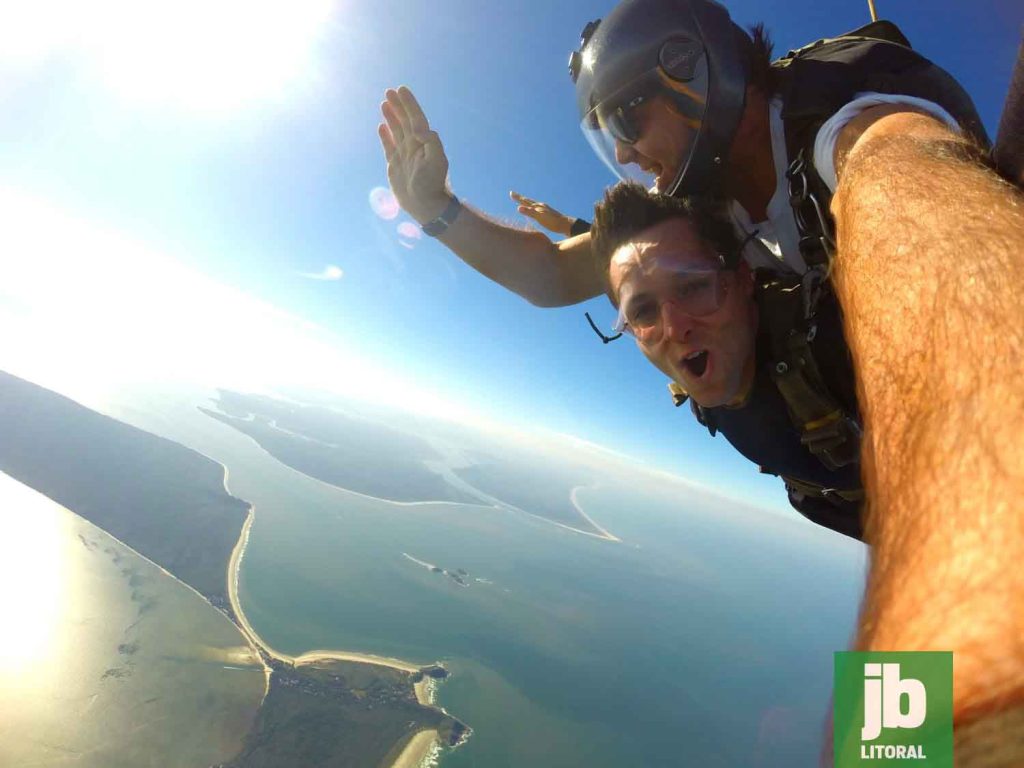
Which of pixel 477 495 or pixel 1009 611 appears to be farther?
pixel 477 495

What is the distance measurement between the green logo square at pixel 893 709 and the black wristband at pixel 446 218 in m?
2.89

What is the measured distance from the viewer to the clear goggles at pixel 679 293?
182cm

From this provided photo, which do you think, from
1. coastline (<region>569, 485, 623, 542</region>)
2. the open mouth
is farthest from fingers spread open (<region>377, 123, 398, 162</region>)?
coastline (<region>569, 485, 623, 542</region>)

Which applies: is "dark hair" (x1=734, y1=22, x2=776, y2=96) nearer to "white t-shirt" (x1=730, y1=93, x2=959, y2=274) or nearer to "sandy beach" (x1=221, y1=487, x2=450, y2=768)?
"white t-shirt" (x1=730, y1=93, x2=959, y2=274)

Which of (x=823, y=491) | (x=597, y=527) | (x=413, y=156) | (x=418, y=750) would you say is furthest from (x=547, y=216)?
(x=597, y=527)

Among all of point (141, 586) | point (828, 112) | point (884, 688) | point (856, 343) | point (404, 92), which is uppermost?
point (404, 92)

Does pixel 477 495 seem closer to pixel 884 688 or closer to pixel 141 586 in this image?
pixel 141 586

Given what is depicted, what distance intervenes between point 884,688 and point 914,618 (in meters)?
0.25

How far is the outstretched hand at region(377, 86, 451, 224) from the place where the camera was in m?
2.85

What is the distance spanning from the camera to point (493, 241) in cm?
296

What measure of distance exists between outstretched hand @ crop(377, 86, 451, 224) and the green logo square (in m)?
2.95

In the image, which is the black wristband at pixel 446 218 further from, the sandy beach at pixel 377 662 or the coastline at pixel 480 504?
the coastline at pixel 480 504

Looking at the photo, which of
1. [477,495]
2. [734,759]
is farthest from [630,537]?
[734,759]

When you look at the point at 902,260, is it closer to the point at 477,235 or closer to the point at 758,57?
the point at 758,57
